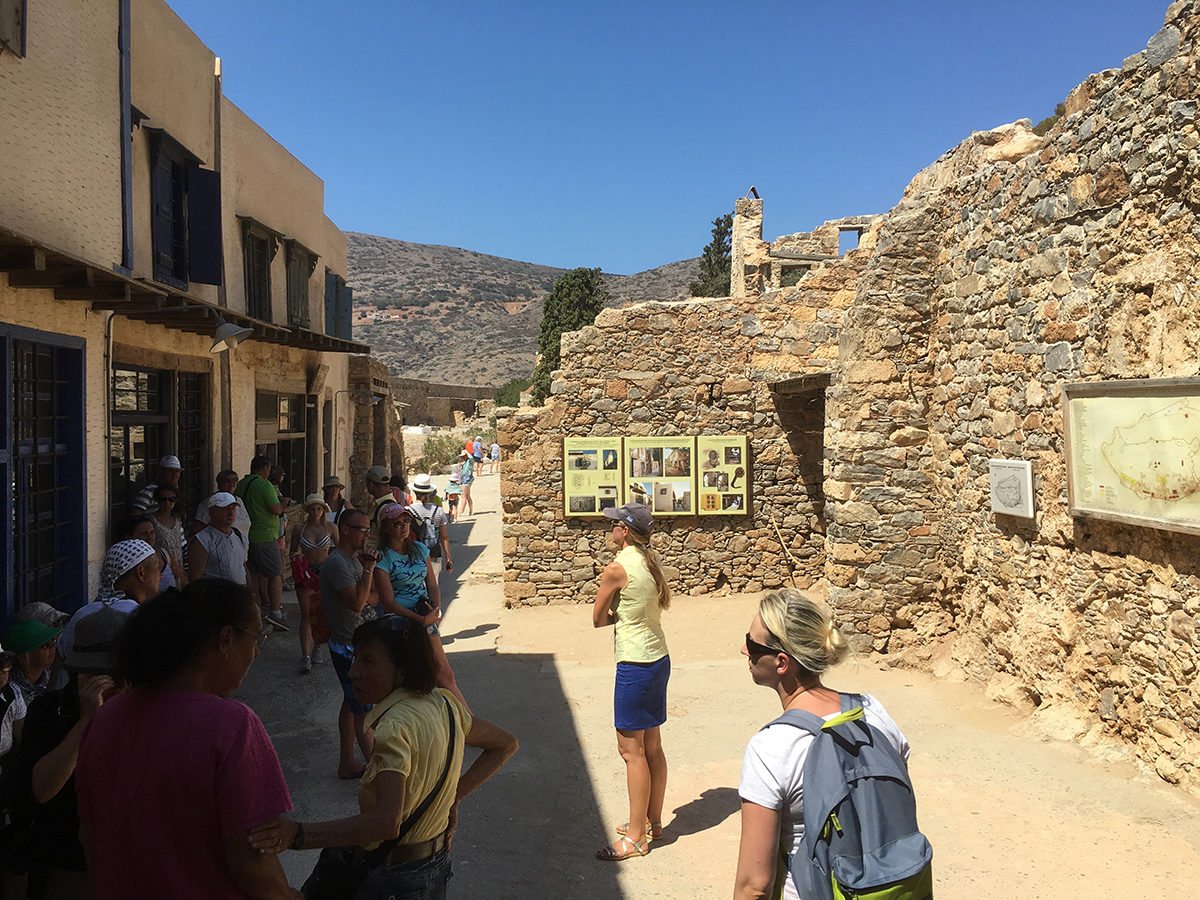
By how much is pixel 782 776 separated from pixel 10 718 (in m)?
2.93

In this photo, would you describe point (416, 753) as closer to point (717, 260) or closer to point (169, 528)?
point (169, 528)

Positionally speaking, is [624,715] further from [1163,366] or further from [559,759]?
[1163,366]

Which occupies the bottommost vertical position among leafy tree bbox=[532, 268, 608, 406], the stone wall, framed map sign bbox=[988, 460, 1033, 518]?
framed map sign bbox=[988, 460, 1033, 518]

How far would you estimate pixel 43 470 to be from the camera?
5.94m

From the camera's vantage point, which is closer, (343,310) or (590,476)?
(590,476)

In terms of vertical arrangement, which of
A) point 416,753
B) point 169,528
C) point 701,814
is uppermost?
point 169,528

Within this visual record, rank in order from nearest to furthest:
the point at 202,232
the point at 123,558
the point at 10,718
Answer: the point at 10,718, the point at 123,558, the point at 202,232

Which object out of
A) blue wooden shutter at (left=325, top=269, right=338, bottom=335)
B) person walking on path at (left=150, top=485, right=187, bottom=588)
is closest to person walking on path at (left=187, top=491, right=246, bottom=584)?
person walking on path at (left=150, top=485, right=187, bottom=588)

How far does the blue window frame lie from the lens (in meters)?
5.12

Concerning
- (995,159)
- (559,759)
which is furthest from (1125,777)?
(995,159)

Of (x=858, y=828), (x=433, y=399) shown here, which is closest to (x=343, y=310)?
(x=858, y=828)

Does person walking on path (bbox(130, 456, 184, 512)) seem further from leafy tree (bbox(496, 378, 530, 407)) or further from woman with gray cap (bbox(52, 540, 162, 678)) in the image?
leafy tree (bbox(496, 378, 530, 407))

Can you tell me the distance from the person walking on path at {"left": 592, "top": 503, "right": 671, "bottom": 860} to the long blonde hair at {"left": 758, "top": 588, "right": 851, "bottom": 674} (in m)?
1.81

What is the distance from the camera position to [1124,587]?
15.8 ft
